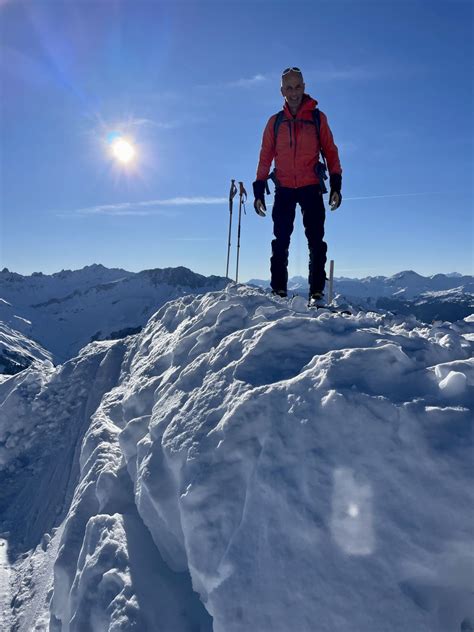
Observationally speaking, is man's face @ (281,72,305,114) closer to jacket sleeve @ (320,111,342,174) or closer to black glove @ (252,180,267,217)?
jacket sleeve @ (320,111,342,174)

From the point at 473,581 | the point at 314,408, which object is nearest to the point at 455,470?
the point at 473,581

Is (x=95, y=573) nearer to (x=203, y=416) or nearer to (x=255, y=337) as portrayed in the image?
(x=203, y=416)

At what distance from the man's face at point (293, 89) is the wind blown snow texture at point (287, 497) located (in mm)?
3928

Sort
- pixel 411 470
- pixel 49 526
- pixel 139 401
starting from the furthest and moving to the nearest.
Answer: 1. pixel 49 526
2. pixel 139 401
3. pixel 411 470

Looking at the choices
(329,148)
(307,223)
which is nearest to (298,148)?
(329,148)

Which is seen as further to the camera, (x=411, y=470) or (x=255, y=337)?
(x=255, y=337)

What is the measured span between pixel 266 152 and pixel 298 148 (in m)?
0.66

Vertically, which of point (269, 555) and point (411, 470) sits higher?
point (411, 470)

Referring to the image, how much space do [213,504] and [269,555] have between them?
685 millimetres

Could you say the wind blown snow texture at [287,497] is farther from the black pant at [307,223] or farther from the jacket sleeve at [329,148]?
the jacket sleeve at [329,148]

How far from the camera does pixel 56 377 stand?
507 inches

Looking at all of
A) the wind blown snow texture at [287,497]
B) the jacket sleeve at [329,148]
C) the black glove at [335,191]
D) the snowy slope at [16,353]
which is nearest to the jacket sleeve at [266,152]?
the jacket sleeve at [329,148]

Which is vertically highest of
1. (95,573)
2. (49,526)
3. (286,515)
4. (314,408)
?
(314,408)

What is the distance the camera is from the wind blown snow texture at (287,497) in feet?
9.86
